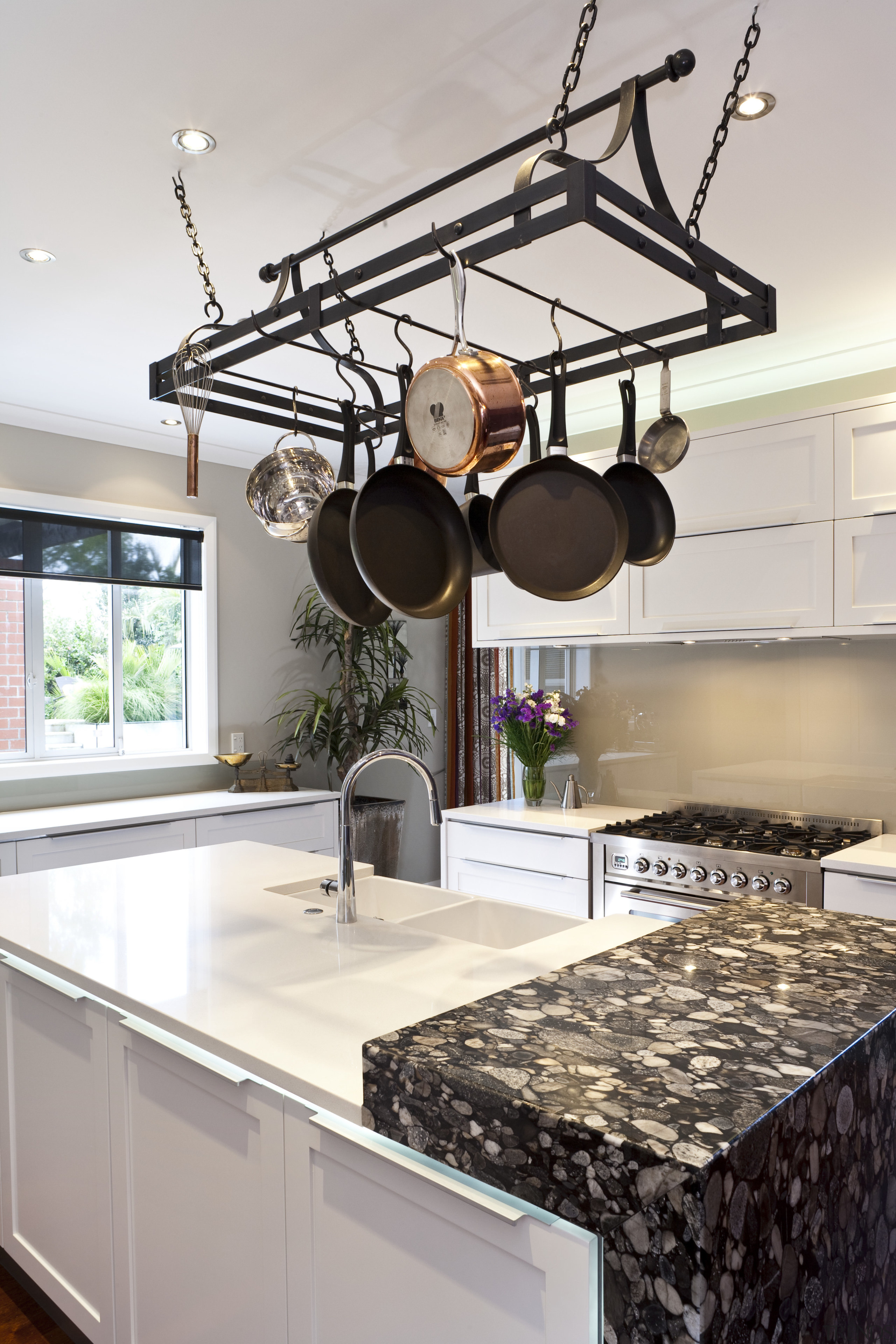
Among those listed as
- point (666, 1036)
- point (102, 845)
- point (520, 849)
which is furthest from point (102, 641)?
point (666, 1036)

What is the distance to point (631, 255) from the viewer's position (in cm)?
256

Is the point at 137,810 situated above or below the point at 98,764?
below

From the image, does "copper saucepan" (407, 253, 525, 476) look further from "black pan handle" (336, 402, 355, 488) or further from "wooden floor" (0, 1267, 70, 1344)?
"wooden floor" (0, 1267, 70, 1344)

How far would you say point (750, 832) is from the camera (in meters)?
3.35

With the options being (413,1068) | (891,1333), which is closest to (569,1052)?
(413,1068)

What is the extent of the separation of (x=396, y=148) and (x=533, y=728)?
2624mm

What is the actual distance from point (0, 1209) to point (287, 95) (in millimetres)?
2503

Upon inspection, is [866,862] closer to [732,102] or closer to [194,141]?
[732,102]

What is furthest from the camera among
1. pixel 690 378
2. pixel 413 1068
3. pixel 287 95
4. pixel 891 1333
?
pixel 690 378

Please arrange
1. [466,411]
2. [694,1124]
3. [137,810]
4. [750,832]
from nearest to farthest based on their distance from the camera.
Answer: [694,1124]
[466,411]
[750,832]
[137,810]

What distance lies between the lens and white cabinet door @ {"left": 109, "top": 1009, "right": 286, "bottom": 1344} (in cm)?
132

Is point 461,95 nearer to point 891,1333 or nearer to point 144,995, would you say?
point 144,995

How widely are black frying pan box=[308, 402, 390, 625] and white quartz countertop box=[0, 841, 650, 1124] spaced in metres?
0.63

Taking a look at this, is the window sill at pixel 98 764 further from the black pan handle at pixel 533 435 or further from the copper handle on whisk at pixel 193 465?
the black pan handle at pixel 533 435
